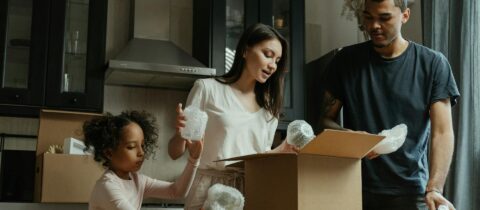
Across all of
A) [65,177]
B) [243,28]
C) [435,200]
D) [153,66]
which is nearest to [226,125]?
[435,200]

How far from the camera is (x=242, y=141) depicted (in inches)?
64.4

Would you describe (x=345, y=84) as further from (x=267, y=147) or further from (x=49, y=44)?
(x=49, y=44)

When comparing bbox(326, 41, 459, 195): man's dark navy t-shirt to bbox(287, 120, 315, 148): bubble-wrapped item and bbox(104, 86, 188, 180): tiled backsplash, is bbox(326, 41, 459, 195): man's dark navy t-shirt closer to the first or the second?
bbox(287, 120, 315, 148): bubble-wrapped item

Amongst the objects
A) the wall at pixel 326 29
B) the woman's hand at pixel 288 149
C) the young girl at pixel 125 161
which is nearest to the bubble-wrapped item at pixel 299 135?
the woman's hand at pixel 288 149

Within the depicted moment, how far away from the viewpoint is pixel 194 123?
142 centimetres

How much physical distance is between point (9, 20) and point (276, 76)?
1.98 meters

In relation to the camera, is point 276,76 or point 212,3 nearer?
point 276,76

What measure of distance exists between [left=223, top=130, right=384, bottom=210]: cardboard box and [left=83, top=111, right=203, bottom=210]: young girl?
24 cm

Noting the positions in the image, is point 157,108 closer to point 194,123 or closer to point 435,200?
point 194,123

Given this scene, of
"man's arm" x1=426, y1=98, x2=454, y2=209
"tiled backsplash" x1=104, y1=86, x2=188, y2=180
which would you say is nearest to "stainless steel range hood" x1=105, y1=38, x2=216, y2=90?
"tiled backsplash" x1=104, y1=86, x2=188, y2=180

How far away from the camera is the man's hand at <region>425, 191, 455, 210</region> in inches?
56.7

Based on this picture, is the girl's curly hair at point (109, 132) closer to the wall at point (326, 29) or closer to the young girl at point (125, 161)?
the young girl at point (125, 161)

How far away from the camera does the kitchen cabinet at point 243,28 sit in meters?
3.44

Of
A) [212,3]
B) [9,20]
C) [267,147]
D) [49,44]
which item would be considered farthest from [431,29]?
[9,20]
